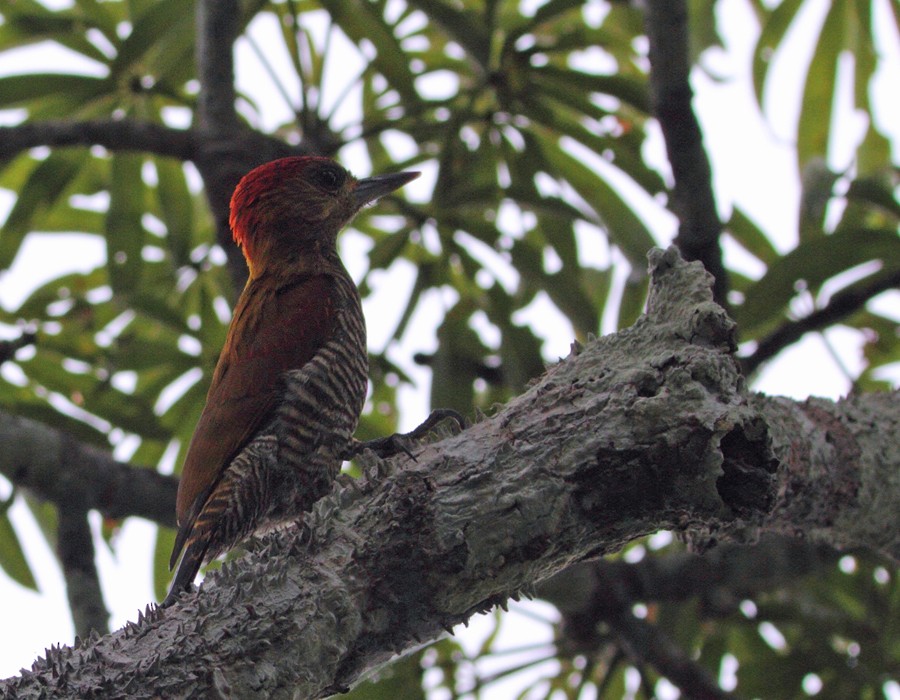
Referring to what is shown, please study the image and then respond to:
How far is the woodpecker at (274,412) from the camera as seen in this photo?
2.60 metres

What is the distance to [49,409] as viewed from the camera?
11.8ft

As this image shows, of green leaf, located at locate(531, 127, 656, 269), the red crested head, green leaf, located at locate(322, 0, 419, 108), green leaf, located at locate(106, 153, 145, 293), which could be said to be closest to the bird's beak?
the red crested head

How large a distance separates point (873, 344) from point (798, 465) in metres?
1.97

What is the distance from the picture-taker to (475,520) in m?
1.81

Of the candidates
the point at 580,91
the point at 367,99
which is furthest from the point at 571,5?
the point at 367,99

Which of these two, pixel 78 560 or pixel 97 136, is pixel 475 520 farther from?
pixel 97 136

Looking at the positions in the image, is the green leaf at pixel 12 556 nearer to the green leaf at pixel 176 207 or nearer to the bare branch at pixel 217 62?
the green leaf at pixel 176 207

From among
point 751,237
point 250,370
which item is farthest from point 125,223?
point 751,237

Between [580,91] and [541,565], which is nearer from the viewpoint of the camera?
[541,565]

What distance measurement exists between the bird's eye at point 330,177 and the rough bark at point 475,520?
5.53ft

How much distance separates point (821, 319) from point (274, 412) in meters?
1.65

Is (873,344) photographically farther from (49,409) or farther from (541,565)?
(49,409)

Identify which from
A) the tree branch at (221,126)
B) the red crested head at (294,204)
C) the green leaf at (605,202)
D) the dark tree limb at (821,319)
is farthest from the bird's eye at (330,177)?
the dark tree limb at (821,319)

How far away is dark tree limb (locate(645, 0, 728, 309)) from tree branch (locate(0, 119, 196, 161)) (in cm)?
148
